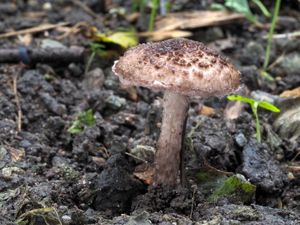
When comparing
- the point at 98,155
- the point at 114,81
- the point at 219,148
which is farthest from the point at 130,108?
the point at 219,148

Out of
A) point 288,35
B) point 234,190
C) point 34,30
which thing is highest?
point 34,30

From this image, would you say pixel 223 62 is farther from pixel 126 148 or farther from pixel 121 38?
pixel 121 38

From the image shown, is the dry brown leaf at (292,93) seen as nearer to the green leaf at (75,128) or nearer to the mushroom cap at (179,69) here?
the mushroom cap at (179,69)

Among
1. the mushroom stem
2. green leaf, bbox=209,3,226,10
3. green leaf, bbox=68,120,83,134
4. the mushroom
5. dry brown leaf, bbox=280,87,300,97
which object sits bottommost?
green leaf, bbox=68,120,83,134

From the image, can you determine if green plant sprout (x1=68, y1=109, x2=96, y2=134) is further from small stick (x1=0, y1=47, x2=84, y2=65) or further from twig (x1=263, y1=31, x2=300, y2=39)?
twig (x1=263, y1=31, x2=300, y2=39)

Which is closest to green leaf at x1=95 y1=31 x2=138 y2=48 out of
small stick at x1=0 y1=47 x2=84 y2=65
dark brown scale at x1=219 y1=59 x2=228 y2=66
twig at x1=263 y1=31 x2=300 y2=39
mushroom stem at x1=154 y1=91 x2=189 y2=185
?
small stick at x1=0 y1=47 x2=84 y2=65

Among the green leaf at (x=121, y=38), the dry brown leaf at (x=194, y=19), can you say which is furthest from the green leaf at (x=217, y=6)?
the green leaf at (x=121, y=38)

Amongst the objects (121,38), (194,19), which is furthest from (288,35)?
(121,38)
